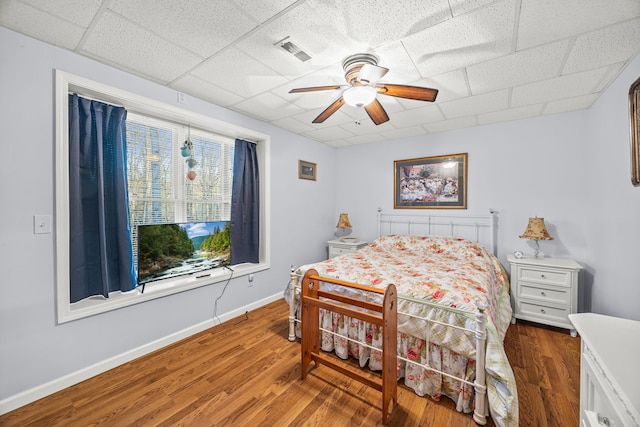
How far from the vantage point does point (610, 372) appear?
2.77 ft

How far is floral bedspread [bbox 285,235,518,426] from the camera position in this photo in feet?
5.00

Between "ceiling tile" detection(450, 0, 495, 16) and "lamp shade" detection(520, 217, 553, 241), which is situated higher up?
"ceiling tile" detection(450, 0, 495, 16)

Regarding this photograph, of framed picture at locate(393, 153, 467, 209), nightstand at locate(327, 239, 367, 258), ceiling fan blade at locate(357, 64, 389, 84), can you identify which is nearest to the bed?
framed picture at locate(393, 153, 467, 209)

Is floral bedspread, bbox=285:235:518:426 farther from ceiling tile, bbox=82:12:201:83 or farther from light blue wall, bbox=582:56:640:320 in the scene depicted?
ceiling tile, bbox=82:12:201:83

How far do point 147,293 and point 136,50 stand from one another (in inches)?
78.1

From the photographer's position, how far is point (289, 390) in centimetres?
186

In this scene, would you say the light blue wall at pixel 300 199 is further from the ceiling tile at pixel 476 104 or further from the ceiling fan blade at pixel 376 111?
the ceiling fan blade at pixel 376 111

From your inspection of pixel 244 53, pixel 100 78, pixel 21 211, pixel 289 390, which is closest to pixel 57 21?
pixel 100 78

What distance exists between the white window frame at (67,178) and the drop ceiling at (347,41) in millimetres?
224

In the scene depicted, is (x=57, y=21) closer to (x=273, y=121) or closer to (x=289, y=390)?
(x=273, y=121)

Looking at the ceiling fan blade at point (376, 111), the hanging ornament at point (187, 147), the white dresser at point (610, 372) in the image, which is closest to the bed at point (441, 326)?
the white dresser at point (610, 372)

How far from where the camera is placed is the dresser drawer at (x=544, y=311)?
267 centimetres

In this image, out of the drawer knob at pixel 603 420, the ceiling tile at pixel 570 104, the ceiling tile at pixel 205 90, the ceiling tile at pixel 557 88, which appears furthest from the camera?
the ceiling tile at pixel 570 104

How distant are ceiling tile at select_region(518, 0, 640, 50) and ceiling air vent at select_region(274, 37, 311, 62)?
1.32 m
